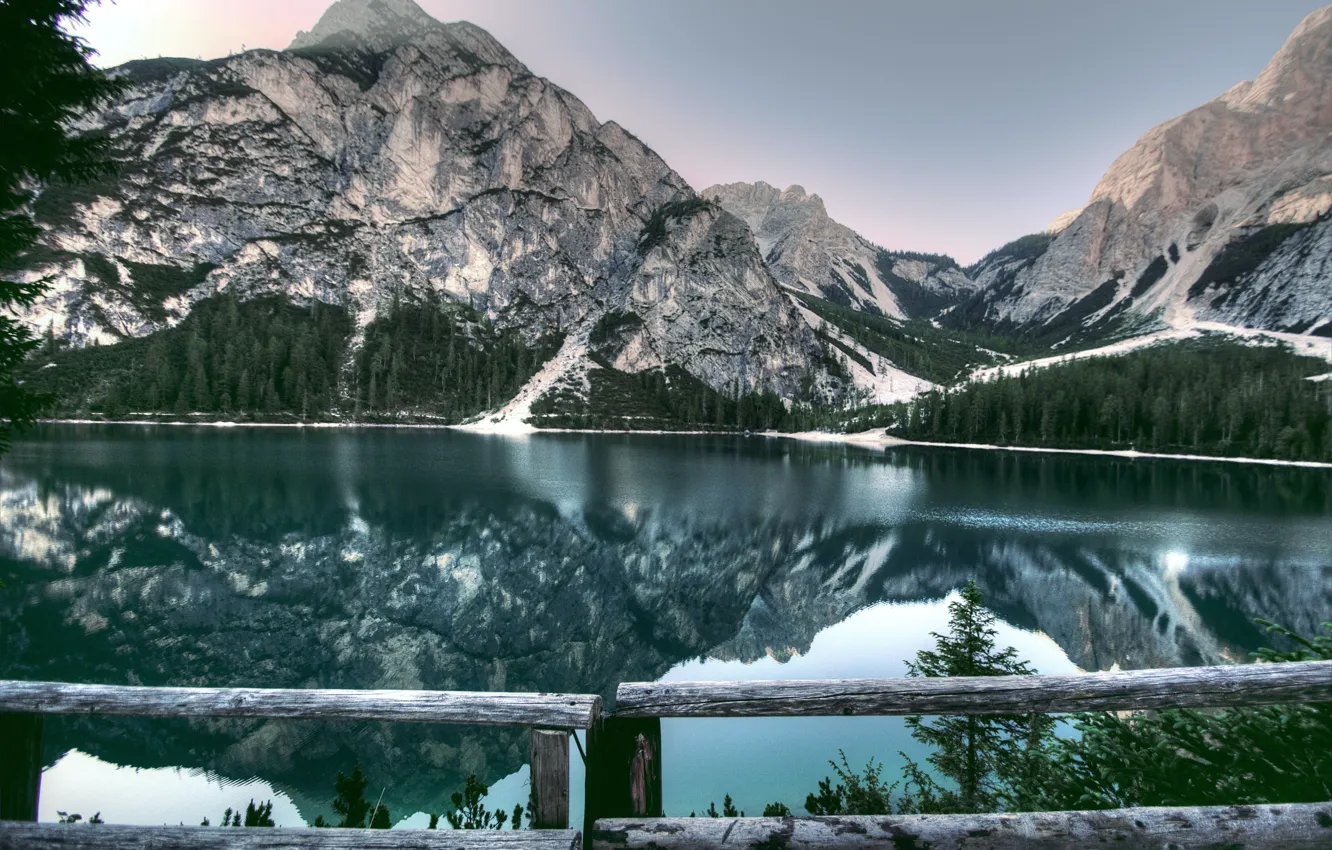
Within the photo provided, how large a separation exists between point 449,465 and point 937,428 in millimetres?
150648

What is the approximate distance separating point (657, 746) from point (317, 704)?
9.07ft

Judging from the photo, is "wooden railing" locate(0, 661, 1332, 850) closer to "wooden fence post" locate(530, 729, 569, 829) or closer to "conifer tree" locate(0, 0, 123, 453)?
"wooden fence post" locate(530, 729, 569, 829)

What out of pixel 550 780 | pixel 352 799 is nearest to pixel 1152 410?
pixel 352 799

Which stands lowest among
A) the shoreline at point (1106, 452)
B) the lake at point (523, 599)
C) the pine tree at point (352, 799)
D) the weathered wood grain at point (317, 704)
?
the lake at point (523, 599)

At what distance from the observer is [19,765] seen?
5230 mm

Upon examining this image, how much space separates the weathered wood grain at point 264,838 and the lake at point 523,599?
1354cm

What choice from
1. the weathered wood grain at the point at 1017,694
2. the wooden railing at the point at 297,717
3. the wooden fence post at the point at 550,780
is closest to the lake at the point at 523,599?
the wooden railing at the point at 297,717

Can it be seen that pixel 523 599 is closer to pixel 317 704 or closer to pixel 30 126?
pixel 30 126

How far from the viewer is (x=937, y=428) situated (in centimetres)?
18738

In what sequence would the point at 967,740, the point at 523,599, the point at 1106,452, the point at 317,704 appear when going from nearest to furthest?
the point at 317,704
the point at 967,740
the point at 523,599
the point at 1106,452

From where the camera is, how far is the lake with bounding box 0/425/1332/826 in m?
18.3

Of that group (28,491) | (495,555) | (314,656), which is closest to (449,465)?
(28,491)

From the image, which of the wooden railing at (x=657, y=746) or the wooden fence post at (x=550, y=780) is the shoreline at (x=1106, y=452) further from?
the wooden fence post at (x=550, y=780)

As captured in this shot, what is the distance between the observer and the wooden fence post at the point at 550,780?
436 cm
